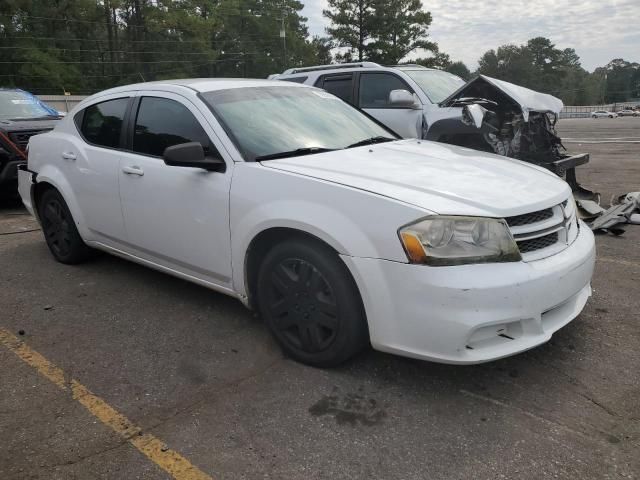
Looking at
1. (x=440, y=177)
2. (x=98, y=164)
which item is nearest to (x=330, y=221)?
(x=440, y=177)

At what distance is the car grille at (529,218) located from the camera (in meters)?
2.77

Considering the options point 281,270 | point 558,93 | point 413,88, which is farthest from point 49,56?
point 558,93

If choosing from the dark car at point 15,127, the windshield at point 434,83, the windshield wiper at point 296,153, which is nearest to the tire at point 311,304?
the windshield wiper at point 296,153

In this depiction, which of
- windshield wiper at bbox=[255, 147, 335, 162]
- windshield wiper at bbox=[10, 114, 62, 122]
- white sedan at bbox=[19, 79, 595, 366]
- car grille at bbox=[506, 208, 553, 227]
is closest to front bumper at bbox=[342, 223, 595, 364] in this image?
white sedan at bbox=[19, 79, 595, 366]

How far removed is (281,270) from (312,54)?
67494 millimetres

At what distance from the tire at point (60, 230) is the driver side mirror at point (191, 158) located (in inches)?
75.9

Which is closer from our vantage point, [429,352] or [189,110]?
[429,352]

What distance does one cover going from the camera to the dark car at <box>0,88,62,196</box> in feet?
24.3

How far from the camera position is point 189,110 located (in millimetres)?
3697

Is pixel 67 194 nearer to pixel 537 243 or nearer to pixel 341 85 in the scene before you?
pixel 537 243

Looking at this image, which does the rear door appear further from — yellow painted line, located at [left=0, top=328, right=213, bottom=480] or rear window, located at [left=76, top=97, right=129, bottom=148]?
yellow painted line, located at [left=0, top=328, right=213, bottom=480]

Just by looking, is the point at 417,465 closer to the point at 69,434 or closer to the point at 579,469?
the point at 579,469

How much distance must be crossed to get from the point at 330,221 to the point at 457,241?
64 cm

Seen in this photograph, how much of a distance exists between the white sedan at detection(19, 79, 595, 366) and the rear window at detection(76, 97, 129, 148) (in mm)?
17
